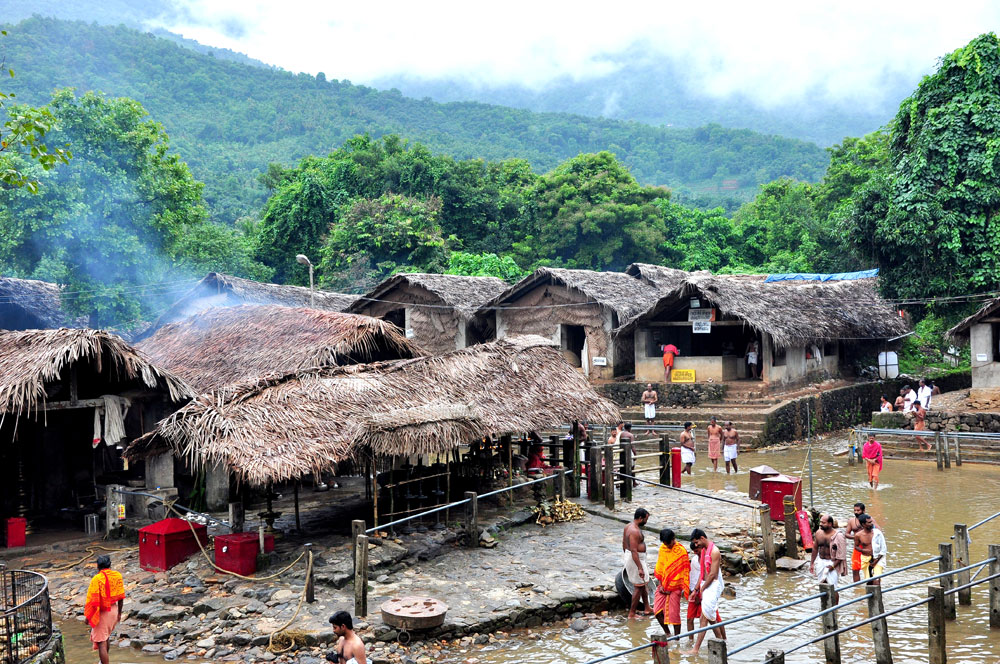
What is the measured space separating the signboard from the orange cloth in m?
21.4

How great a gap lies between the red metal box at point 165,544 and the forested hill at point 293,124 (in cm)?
4927

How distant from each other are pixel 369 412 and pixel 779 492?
7.29m

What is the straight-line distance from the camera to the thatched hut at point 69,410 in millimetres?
14398

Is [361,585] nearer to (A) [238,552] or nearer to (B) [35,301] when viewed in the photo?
(A) [238,552]

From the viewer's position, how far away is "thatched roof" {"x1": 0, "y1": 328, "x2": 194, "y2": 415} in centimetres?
1395

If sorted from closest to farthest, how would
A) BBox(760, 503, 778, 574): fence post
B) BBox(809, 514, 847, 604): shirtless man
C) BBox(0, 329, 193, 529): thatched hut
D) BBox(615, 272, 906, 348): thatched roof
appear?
BBox(809, 514, 847, 604): shirtless man < BBox(760, 503, 778, 574): fence post < BBox(0, 329, 193, 529): thatched hut < BBox(615, 272, 906, 348): thatched roof

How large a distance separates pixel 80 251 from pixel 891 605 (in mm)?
24817

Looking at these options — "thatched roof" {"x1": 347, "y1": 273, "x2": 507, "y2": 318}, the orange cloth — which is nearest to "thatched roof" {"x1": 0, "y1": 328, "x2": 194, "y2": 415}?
the orange cloth

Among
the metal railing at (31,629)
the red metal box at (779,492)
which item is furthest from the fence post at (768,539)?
the metal railing at (31,629)

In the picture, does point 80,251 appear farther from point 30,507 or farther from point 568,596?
point 568,596

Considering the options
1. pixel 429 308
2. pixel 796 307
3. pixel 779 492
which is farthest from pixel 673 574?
pixel 429 308

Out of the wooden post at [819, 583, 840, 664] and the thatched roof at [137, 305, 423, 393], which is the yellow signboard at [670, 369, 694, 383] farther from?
the wooden post at [819, 583, 840, 664]

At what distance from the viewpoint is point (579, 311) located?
100 feet

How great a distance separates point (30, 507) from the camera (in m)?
16.4
